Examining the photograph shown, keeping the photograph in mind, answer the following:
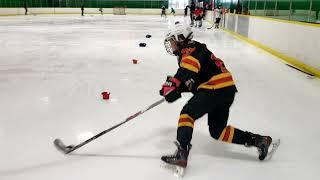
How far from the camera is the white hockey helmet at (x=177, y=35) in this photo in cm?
235

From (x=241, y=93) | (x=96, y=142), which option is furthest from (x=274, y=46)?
(x=96, y=142)

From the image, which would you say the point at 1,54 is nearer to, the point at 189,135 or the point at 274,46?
the point at 274,46

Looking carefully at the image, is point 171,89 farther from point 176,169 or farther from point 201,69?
point 176,169

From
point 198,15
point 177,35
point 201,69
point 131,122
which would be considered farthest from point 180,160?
point 198,15

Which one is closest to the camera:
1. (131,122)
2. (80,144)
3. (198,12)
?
(80,144)

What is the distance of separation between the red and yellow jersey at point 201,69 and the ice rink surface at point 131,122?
1.87ft

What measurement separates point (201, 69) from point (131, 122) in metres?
1.31

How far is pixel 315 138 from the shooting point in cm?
319

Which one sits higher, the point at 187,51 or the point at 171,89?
the point at 187,51

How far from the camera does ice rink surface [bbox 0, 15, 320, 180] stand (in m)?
2.51

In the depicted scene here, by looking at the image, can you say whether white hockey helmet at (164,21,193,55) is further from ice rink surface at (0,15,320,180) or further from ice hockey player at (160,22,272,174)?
ice rink surface at (0,15,320,180)

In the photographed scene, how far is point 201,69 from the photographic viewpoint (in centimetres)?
Result: 235

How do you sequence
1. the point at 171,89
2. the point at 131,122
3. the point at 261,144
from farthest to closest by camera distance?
1. the point at 131,122
2. the point at 261,144
3. the point at 171,89

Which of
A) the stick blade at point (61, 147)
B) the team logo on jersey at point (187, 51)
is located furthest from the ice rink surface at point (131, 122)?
the team logo on jersey at point (187, 51)
